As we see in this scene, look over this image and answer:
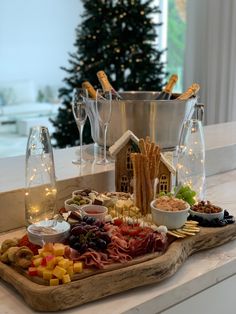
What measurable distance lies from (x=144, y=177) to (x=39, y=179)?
0.28 meters

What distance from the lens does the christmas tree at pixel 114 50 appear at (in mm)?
4121

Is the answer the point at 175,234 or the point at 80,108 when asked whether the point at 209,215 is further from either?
the point at 80,108

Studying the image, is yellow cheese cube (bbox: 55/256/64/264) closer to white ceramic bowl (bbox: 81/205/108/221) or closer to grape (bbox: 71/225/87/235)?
grape (bbox: 71/225/87/235)

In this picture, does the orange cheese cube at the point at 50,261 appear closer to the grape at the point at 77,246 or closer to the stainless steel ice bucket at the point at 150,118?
the grape at the point at 77,246

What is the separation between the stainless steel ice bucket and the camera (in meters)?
1.67

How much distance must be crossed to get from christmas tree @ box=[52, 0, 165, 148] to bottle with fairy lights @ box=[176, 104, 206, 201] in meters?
2.66

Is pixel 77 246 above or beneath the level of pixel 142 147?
beneath

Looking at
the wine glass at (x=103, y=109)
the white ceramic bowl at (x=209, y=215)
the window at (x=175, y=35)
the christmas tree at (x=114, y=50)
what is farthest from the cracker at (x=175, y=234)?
the window at (x=175, y=35)

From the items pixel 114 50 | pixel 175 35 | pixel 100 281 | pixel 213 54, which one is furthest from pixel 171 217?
pixel 175 35

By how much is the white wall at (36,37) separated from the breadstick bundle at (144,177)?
4.90 meters

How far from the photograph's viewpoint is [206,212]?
130 cm

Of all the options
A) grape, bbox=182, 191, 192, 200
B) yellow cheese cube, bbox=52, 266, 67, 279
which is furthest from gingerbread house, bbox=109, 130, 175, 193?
yellow cheese cube, bbox=52, 266, 67, 279

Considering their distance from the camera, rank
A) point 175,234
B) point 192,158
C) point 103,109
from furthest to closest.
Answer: point 103,109 < point 192,158 < point 175,234

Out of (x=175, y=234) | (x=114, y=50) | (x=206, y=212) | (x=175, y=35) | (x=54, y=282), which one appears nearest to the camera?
(x=54, y=282)
